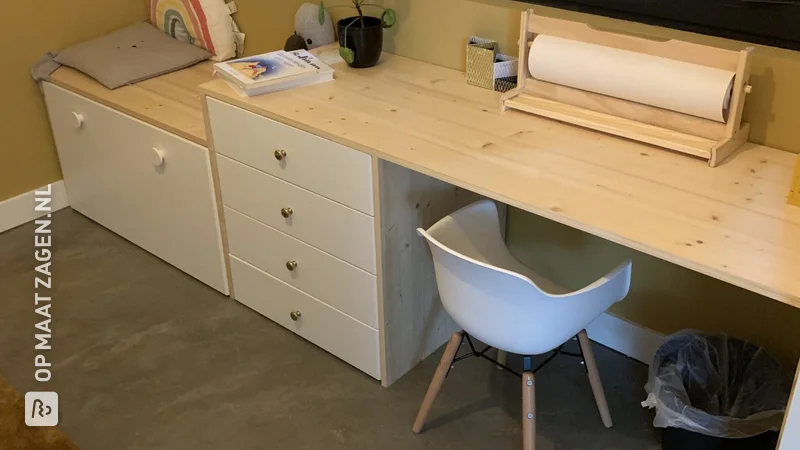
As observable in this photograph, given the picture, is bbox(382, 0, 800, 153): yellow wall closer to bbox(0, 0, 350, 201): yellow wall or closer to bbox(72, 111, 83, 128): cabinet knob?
bbox(0, 0, 350, 201): yellow wall

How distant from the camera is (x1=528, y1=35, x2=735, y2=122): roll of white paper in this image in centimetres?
157

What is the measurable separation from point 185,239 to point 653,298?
1.41 m

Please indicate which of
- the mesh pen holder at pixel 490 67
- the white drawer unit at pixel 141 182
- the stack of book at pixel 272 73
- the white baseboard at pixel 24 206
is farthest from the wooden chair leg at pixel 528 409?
the white baseboard at pixel 24 206

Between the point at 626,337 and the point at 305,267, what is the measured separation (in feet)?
2.88

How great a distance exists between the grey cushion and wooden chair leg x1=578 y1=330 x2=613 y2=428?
1713 mm

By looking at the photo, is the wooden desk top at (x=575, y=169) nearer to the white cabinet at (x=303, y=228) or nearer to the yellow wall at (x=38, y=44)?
the white cabinet at (x=303, y=228)

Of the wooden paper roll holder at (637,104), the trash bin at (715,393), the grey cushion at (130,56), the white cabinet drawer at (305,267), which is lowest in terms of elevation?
the trash bin at (715,393)

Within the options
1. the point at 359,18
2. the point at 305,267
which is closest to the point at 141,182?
the point at 305,267

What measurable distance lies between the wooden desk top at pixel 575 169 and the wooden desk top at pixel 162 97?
0.87 ft

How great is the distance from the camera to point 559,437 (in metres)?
1.83

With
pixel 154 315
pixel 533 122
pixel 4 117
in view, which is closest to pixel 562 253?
pixel 533 122

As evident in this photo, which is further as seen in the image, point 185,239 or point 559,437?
point 185,239

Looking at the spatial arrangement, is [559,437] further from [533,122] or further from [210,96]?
[210,96]

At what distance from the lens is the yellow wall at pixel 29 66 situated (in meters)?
2.64
